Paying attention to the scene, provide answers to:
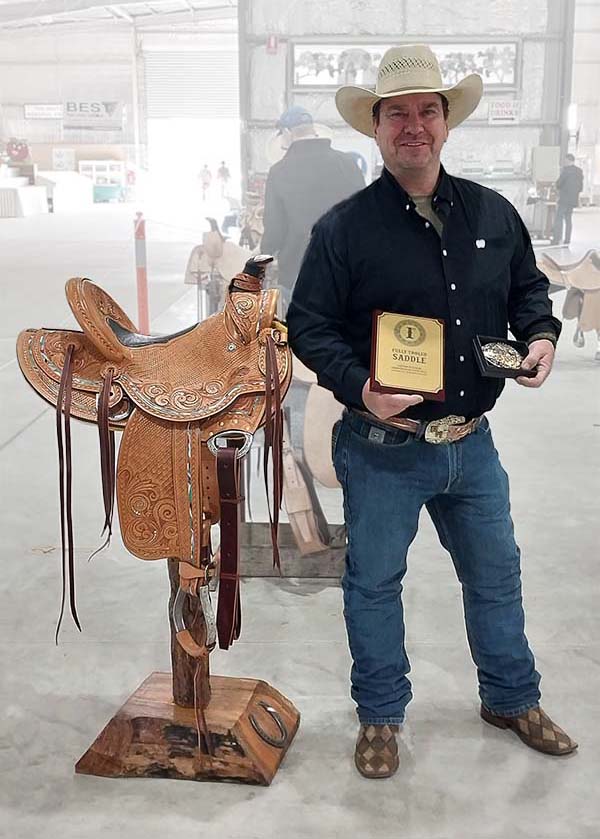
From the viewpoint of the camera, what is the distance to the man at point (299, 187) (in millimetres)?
4012

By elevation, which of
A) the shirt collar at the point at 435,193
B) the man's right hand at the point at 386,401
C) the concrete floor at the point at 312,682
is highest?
the shirt collar at the point at 435,193

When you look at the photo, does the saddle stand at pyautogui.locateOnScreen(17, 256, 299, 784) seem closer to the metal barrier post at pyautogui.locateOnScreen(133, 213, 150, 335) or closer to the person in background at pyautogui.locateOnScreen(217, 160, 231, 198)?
the person in background at pyautogui.locateOnScreen(217, 160, 231, 198)

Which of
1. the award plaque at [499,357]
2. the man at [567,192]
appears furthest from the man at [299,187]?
the award plaque at [499,357]

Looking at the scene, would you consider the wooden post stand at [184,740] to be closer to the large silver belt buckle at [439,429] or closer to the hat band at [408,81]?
the large silver belt buckle at [439,429]

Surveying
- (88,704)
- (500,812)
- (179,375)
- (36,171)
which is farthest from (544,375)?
(36,171)

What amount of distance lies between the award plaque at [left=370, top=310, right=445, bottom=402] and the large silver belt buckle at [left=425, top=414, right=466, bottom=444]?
14cm

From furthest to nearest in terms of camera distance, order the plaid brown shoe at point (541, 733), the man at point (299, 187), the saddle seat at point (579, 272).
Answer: the saddle seat at point (579, 272) < the man at point (299, 187) < the plaid brown shoe at point (541, 733)

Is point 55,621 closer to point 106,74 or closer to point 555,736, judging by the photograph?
point 555,736

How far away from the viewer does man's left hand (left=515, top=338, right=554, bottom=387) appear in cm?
177

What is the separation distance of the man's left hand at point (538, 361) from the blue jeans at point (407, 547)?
18cm

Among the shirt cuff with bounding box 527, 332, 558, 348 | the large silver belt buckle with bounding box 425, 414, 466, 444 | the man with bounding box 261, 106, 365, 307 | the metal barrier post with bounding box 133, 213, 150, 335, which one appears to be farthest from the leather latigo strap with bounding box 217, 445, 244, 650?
the metal barrier post with bounding box 133, 213, 150, 335

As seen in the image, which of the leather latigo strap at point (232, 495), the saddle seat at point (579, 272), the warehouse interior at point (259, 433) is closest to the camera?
the leather latigo strap at point (232, 495)

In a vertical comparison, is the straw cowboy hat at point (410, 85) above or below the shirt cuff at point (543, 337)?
above

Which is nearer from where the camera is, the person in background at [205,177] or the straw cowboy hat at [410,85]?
the straw cowboy hat at [410,85]
